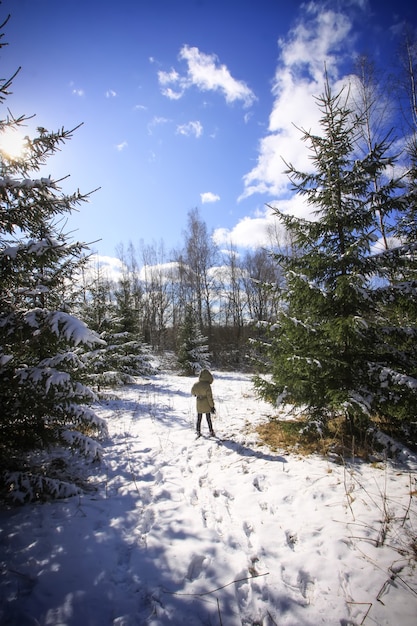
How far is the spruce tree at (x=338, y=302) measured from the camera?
4715mm

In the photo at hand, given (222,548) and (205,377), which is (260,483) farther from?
(205,377)

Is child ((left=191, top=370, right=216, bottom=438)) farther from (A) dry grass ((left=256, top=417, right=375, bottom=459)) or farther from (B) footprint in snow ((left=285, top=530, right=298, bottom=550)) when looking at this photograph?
(B) footprint in snow ((left=285, top=530, right=298, bottom=550))

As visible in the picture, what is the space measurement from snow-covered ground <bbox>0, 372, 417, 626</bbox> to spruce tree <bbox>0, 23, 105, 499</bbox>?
2.72 ft

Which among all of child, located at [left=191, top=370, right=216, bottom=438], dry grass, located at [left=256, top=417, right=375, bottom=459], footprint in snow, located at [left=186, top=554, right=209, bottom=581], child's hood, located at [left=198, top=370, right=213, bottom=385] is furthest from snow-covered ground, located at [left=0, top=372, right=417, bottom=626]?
child's hood, located at [left=198, top=370, right=213, bottom=385]

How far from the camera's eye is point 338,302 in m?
5.31

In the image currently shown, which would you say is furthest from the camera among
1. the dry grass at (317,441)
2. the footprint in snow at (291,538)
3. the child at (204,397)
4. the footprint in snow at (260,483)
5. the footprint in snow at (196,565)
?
the child at (204,397)

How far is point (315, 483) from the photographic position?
4.02m

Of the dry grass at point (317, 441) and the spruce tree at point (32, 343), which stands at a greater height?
the spruce tree at point (32, 343)

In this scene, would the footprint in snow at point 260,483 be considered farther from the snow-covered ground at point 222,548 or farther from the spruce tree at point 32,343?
the spruce tree at point 32,343

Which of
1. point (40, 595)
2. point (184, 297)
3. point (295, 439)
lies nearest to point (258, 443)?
point (295, 439)

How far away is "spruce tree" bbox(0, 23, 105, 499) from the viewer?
3.50 m

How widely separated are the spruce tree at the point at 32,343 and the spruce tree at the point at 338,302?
3.84 metres

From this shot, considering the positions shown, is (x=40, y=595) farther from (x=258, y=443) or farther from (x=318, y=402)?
(x=318, y=402)

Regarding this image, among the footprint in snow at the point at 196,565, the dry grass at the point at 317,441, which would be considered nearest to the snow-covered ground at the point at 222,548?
the footprint in snow at the point at 196,565
